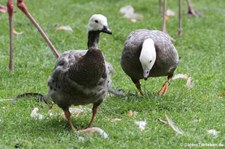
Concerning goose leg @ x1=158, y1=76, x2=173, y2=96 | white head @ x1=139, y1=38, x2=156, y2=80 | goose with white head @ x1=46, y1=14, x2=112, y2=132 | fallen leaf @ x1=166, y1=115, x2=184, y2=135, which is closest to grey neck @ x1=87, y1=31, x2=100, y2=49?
goose with white head @ x1=46, y1=14, x2=112, y2=132

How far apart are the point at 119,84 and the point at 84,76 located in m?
2.46

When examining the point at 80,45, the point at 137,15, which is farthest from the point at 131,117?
the point at 137,15

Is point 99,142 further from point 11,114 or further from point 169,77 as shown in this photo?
point 169,77

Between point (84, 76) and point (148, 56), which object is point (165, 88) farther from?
point (84, 76)

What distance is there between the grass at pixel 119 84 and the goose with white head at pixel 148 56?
336 millimetres

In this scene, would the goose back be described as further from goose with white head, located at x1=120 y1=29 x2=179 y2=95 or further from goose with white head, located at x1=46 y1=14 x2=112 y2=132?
goose with white head, located at x1=46 y1=14 x2=112 y2=132

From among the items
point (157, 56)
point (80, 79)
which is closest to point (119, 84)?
point (157, 56)

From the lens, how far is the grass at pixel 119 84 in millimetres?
6086

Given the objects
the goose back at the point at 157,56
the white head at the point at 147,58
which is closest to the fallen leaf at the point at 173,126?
the white head at the point at 147,58

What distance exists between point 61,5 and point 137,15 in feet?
5.36

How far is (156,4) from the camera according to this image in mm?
13508

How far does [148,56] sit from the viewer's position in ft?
22.9

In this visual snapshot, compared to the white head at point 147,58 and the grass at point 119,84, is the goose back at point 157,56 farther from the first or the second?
the grass at point 119,84

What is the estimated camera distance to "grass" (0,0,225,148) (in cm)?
609
